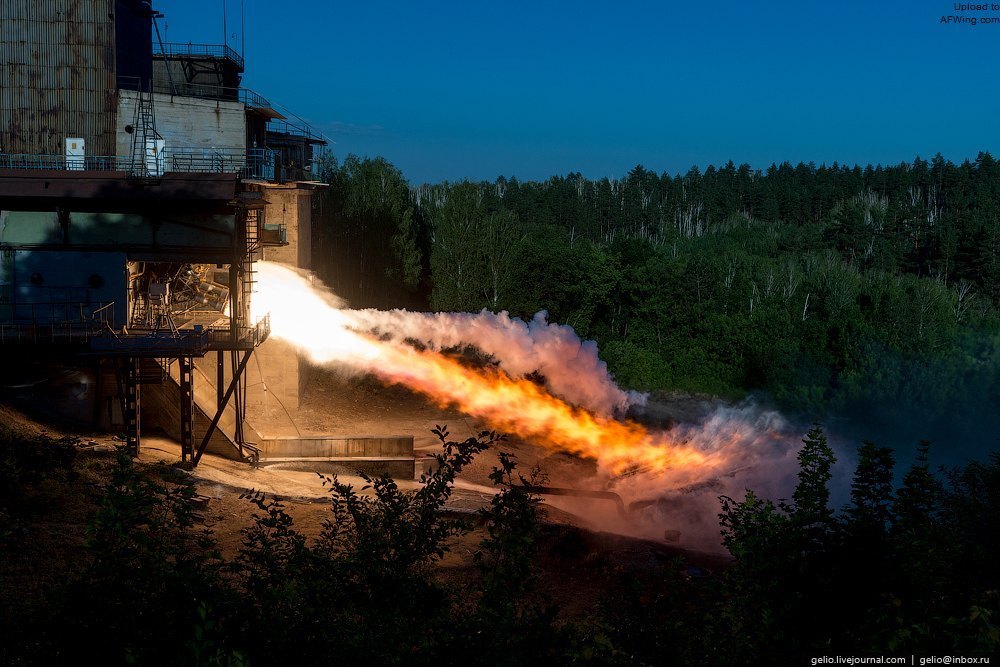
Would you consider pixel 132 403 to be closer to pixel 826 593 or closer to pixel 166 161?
pixel 166 161

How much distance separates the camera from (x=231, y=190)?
29781 mm

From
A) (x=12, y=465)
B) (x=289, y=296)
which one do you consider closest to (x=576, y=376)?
(x=289, y=296)

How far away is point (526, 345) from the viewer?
38.0 metres

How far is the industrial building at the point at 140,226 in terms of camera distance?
29.6 m

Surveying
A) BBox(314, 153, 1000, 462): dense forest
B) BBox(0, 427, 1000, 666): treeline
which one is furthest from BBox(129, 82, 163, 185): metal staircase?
BBox(314, 153, 1000, 462): dense forest

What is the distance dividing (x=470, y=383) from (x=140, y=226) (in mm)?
15703

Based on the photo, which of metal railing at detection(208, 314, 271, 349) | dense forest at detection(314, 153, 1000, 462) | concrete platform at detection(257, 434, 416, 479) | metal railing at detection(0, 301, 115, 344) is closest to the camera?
metal railing at detection(0, 301, 115, 344)

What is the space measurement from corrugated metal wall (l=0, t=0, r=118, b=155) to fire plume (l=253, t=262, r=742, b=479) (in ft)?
31.5

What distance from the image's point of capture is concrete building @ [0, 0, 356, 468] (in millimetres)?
29562

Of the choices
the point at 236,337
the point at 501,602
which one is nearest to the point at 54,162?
the point at 236,337

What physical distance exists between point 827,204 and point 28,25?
123m

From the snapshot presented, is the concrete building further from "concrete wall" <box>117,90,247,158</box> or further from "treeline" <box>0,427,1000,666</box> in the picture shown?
"treeline" <box>0,427,1000,666</box>

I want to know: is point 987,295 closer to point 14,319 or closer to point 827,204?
point 827,204

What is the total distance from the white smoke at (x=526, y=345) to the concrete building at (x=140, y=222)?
17.1ft
